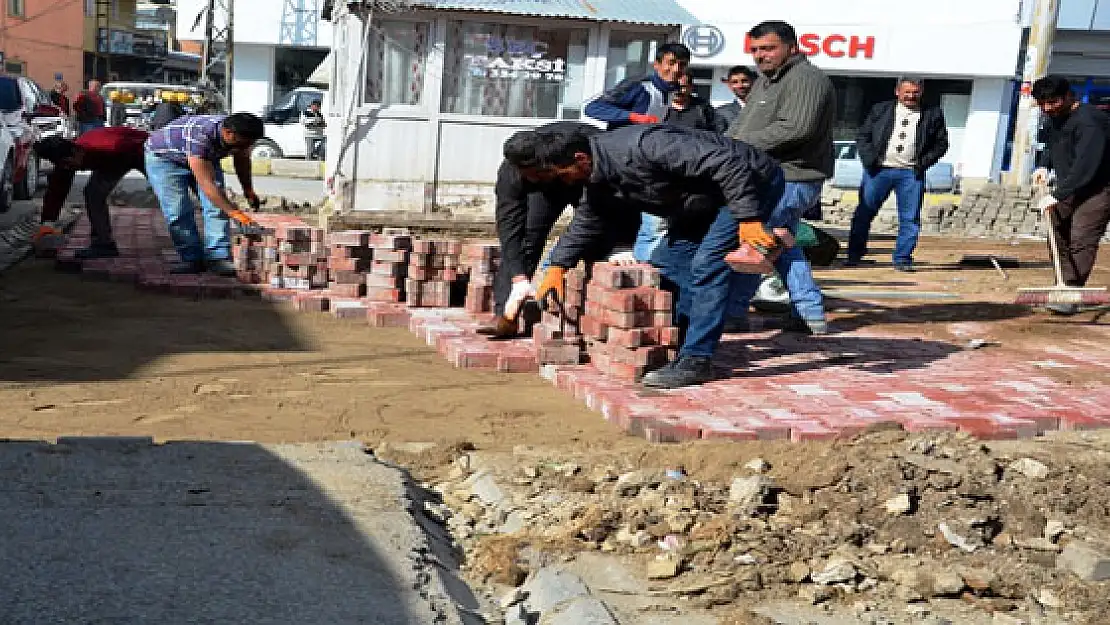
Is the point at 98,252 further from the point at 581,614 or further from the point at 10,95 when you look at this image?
the point at 581,614

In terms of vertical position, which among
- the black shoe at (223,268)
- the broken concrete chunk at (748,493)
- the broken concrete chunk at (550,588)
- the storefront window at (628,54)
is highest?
the storefront window at (628,54)

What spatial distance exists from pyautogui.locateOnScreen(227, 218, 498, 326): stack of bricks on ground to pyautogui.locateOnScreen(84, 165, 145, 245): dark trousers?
1.39 meters

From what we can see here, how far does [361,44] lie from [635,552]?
9177 mm

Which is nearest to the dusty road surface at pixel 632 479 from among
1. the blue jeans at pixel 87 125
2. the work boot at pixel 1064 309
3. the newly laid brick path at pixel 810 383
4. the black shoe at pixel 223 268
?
the newly laid brick path at pixel 810 383

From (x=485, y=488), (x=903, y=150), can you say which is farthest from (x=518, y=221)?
(x=903, y=150)

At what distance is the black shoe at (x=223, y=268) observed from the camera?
8.14 metres

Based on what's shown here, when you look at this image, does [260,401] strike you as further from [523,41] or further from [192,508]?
[523,41]

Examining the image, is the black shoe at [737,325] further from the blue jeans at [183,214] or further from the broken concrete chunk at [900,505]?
the blue jeans at [183,214]

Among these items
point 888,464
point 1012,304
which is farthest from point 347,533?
point 1012,304

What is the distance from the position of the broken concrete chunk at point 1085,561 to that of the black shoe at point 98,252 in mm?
7369

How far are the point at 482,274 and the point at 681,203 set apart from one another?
7.18ft

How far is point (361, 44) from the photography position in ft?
38.4

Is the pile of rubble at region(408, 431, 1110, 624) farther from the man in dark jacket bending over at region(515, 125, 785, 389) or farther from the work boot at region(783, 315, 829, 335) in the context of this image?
the work boot at region(783, 315, 829, 335)

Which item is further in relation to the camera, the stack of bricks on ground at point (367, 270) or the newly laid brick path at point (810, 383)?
the stack of bricks on ground at point (367, 270)
